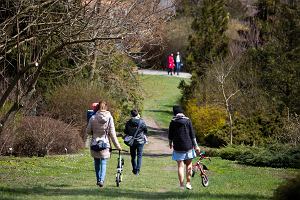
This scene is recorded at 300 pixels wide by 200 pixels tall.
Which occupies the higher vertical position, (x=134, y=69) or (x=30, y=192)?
(x=134, y=69)

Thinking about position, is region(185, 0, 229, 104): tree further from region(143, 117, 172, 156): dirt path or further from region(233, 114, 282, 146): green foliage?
region(233, 114, 282, 146): green foliage

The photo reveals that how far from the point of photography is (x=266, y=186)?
55.9ft

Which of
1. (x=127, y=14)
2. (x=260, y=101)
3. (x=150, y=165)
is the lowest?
(x=150, y=165)

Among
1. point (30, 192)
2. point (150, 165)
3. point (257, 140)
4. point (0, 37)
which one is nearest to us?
point (30, 192)

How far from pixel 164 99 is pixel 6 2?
4213 cm

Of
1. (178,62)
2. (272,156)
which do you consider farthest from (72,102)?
(178,62)

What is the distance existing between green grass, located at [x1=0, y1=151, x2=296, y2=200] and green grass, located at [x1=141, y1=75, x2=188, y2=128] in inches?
1134

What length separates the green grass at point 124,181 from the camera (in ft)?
44.3

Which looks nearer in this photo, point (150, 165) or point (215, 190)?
point (215, 190)

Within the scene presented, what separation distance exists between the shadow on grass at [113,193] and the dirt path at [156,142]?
17.3 m

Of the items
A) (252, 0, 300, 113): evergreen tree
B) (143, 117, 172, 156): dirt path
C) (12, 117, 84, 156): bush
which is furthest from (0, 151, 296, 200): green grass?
(252, 0, 300, 113): evergreen tree

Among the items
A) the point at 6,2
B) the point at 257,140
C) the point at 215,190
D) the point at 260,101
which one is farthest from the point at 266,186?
the point at 260,101

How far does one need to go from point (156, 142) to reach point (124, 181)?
881 inches

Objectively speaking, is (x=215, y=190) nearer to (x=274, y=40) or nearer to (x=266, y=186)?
(x=266, y=186)
